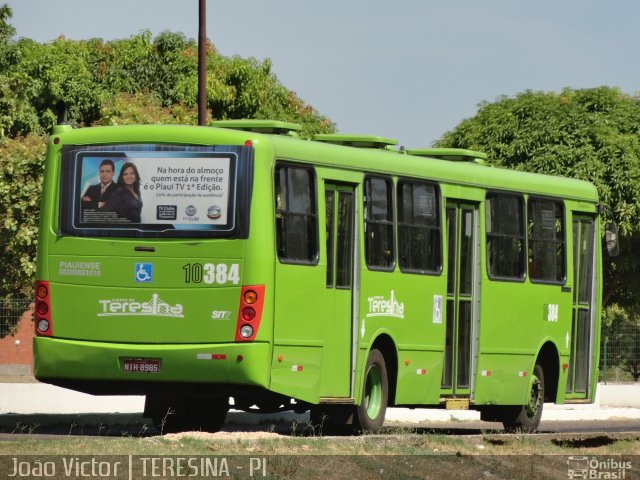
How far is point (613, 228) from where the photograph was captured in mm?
24172

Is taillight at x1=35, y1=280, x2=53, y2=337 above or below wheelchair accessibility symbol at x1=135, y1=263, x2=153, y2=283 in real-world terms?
below

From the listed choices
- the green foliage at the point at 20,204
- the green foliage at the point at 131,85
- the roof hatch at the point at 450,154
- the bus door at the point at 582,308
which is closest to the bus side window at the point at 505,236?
the roof hatch at the point at 450,154

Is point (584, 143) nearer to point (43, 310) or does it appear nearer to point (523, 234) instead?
point (523, 234)

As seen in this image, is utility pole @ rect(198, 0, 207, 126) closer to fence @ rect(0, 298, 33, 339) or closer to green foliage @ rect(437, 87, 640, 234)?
fence @ rect(0, 298, 33, 339)

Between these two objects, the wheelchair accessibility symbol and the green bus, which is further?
the wheelchair accessibility symbol

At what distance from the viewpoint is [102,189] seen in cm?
1728

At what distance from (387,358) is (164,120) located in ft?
76.4

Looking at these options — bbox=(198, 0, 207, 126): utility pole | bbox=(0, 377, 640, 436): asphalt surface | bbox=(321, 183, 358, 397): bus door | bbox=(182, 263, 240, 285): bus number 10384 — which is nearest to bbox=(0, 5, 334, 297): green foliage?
bbox=(198, 0, 207, 126): utility pole

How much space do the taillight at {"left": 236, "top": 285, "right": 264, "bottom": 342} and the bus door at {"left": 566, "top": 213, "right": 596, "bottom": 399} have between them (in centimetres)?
825

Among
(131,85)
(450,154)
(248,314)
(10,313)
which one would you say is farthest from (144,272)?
(131,85)

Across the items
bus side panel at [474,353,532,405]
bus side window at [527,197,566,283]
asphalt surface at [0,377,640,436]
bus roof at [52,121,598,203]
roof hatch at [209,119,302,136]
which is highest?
roof hatch at [209,119,302,136]

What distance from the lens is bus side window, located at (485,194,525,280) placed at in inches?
855

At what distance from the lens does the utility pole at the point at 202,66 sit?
28.8 metres

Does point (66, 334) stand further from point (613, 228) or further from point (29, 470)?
point (613, 228)
